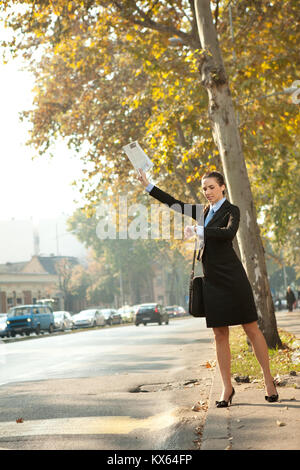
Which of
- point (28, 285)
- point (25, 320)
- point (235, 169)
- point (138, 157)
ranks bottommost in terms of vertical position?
point (25, 320)

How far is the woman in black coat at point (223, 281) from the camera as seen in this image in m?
6.15

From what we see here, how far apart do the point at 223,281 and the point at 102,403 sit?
2679 millimetres

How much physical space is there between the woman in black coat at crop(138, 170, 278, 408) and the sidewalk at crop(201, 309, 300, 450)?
21cm

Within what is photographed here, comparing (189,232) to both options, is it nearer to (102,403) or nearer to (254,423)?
(254,423)

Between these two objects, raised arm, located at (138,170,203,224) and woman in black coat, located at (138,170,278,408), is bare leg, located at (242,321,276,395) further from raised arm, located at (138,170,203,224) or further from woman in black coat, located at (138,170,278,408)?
raised arm, located at (138,170,203,224)

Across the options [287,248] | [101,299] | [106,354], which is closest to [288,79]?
[106,354]

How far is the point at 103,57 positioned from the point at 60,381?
11.6 m

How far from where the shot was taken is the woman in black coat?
6.15m

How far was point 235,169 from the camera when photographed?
12102 mm

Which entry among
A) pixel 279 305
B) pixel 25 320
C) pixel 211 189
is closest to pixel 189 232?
pixel 211 189

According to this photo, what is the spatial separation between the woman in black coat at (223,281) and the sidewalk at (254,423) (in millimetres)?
213

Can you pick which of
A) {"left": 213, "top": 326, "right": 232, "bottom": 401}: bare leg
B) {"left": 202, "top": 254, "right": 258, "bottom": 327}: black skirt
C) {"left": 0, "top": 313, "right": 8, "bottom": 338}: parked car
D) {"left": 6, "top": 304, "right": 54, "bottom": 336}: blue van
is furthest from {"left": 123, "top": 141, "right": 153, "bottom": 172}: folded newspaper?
{"left": 0, "top": 313, "right": 8, "bottom": 338}: parked car

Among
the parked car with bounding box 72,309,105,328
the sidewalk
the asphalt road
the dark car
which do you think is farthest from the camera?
the parked car with bounding box 72,309,105,328

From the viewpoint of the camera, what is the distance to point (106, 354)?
57.4 feet
